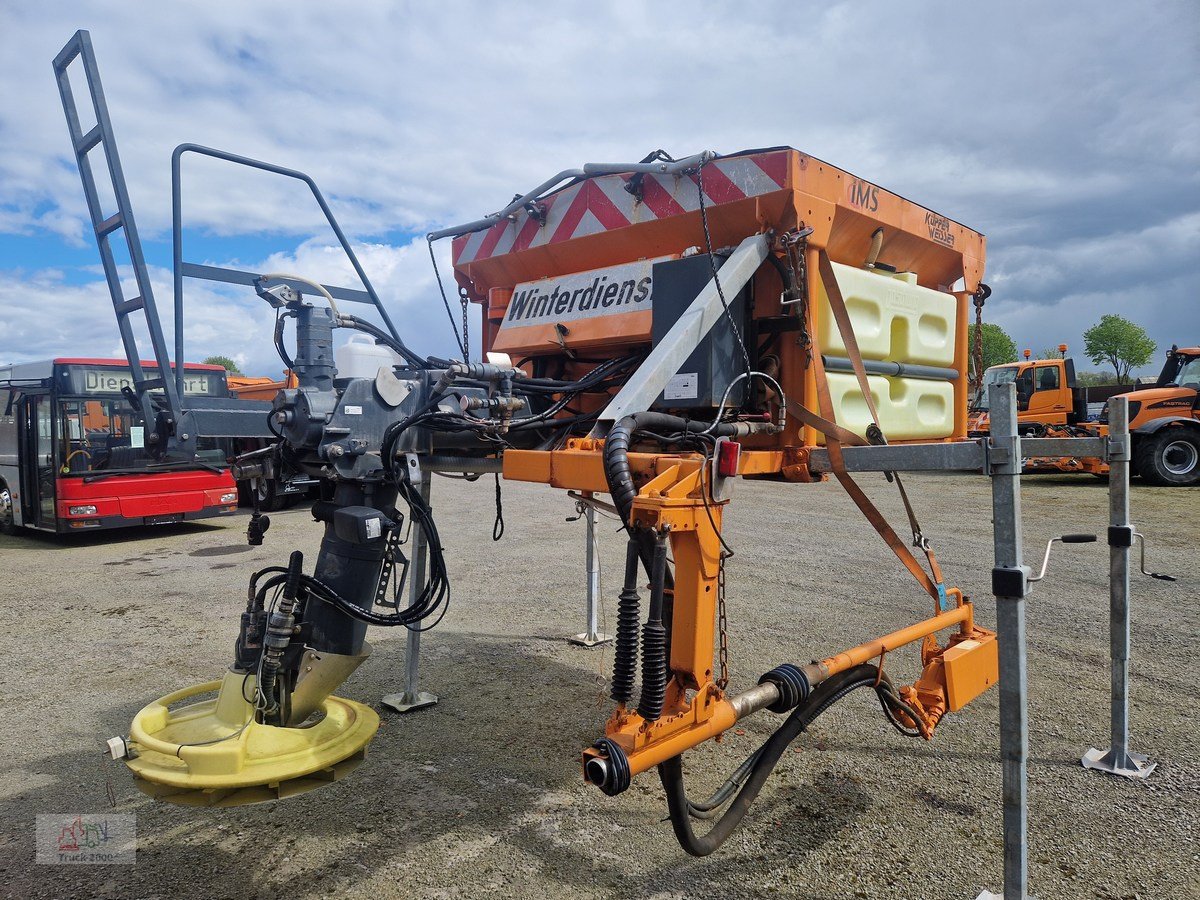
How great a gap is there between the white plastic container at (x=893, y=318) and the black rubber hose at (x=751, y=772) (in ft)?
4.18

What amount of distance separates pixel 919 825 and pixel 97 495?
10131 millimetres

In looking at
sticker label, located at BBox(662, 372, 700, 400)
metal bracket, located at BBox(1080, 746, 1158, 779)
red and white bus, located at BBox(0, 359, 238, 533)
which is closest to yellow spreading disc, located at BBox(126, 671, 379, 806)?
sticker label, located at BBox(662, 372, 700, 400)

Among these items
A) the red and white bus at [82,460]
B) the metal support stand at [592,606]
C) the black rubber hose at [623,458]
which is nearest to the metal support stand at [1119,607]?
the black rubber hose at [623,458]

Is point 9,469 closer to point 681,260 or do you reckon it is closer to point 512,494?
point 512,494

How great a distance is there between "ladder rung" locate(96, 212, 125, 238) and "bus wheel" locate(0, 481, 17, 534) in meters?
9.52

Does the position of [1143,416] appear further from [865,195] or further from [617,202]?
[617,202]

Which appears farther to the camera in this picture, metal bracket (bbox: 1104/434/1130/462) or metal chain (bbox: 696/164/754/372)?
metal bracket (bbox: 1104/434/1130/462)

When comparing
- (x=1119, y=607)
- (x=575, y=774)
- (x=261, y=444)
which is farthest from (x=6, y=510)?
(x=1119, y=607)

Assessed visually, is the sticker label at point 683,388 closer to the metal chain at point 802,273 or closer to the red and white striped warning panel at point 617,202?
the metal chain at point 802,273

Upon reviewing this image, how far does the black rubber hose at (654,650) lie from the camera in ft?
6.61

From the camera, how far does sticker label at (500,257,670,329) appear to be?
3.40m

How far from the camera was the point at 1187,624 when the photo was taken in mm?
5582

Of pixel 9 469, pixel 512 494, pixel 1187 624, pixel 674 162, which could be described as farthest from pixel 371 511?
pixel 512 494

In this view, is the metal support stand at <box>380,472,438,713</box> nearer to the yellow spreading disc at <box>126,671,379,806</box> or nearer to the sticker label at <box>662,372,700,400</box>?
the yellow spreading disc at <box>126,671,379,806</box>
